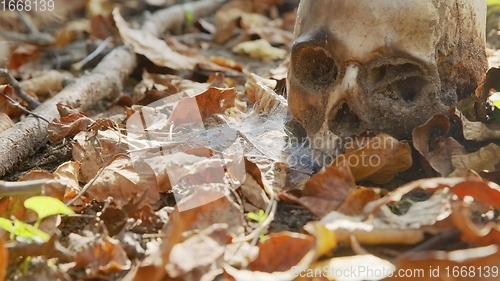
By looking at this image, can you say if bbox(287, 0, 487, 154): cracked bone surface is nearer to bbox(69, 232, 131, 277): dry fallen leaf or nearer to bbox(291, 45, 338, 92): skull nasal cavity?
bbox(291, 45, 338, 92): skull nasal cavity

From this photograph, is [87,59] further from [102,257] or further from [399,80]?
[102,257]

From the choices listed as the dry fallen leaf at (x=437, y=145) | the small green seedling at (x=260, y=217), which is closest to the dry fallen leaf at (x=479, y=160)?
the dry fallen leaf at (x=437, y=145)

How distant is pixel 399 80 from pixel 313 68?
322mm

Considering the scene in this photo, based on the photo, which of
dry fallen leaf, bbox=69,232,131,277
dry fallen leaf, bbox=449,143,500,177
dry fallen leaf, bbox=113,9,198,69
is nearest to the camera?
dry fallen leaf, bbox=69,232,131,277

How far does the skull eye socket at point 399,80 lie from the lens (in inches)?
86.6

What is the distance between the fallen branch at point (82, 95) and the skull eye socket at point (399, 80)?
1475 mm

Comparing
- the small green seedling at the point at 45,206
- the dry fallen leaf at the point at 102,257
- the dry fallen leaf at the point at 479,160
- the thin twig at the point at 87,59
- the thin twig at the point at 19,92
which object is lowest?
the thin twig at the point at 87,59

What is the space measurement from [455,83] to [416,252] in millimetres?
918

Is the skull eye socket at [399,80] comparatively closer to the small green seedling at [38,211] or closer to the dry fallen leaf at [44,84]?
the small green seedling at [38,211]

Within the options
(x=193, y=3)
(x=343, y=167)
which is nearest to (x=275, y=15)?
(x=193, y=3)

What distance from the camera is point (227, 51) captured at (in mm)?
4797

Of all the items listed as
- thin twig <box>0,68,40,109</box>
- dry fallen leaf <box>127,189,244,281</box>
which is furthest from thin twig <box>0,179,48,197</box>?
thin twig <box>0,68,40,109</box>

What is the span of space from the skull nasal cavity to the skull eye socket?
0.53 feet

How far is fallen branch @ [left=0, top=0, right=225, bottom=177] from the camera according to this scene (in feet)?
8.69
